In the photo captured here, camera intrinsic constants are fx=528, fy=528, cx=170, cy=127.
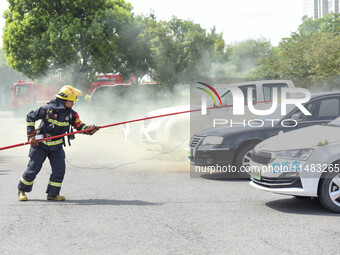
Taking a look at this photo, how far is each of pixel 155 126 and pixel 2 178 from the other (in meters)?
4.05

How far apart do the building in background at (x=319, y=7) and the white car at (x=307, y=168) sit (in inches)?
5292

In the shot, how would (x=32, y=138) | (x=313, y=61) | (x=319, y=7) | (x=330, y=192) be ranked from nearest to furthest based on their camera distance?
(x=330, y=192)
(x=32, y=138)
(x=313, y=61)
(x=319, y=7)

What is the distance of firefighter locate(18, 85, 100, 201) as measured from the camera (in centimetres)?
740

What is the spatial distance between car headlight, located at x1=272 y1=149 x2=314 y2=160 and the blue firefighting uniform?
3030mm

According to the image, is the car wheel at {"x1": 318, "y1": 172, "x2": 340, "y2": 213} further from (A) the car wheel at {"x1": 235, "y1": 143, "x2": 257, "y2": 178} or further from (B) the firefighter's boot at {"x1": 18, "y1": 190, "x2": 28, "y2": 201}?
(B) the firefighter's boot at {"x1": 18, "y1": 190, "x2": 28, "y2": 201}

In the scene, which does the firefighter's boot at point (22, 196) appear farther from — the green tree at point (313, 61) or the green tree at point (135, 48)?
the green tree at point (135, 48)

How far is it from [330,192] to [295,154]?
599 millimetres

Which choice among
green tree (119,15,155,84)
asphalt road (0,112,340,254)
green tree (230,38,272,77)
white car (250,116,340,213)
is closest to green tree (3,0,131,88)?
green tree (119,15,155,84)

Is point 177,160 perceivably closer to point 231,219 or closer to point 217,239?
point 231,219

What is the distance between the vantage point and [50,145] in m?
7.45

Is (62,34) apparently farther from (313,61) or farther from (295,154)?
(295,154)

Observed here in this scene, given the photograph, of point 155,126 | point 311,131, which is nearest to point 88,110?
point 155,126

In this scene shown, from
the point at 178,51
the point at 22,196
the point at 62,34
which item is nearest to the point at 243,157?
the point at 22,196

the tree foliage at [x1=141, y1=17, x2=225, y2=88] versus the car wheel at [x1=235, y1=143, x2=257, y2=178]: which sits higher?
the tree foliage at [x1=141, y1=17, x2=225, y2=88]
